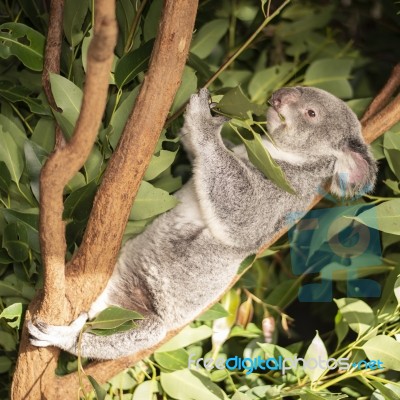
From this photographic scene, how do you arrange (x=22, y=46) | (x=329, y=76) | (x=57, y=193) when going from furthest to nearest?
(x=329, y=76) → (x=22, y=46) → (x=57, y=193)

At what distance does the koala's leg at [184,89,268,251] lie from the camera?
2018 mm

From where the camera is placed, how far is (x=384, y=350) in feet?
6.49

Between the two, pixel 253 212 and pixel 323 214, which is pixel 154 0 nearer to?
pixel 253 212

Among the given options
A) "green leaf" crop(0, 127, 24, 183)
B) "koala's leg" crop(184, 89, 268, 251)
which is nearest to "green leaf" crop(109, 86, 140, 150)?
"koala's leg" crop(184, 89, 268, 251)

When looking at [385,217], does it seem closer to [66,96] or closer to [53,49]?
[66,96]

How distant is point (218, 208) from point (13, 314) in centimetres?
72

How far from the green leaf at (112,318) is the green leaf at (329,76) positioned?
49.8 inches

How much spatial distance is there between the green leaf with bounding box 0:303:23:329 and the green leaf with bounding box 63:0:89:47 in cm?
83

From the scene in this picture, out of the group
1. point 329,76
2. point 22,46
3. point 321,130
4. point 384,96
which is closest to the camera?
point 22,46

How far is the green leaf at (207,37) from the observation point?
93.7 inches

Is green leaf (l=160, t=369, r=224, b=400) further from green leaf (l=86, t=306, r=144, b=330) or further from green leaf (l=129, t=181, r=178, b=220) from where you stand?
green leaf (l=129, t=181, r=178, b=220)

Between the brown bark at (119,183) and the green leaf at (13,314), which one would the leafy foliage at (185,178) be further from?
the brown bark at (119,183)

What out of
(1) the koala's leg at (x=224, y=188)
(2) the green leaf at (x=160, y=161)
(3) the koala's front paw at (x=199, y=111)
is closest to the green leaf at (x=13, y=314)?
(2) the green leaf at (x=160, y=161)

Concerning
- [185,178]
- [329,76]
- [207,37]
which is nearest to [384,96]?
[329,76]
